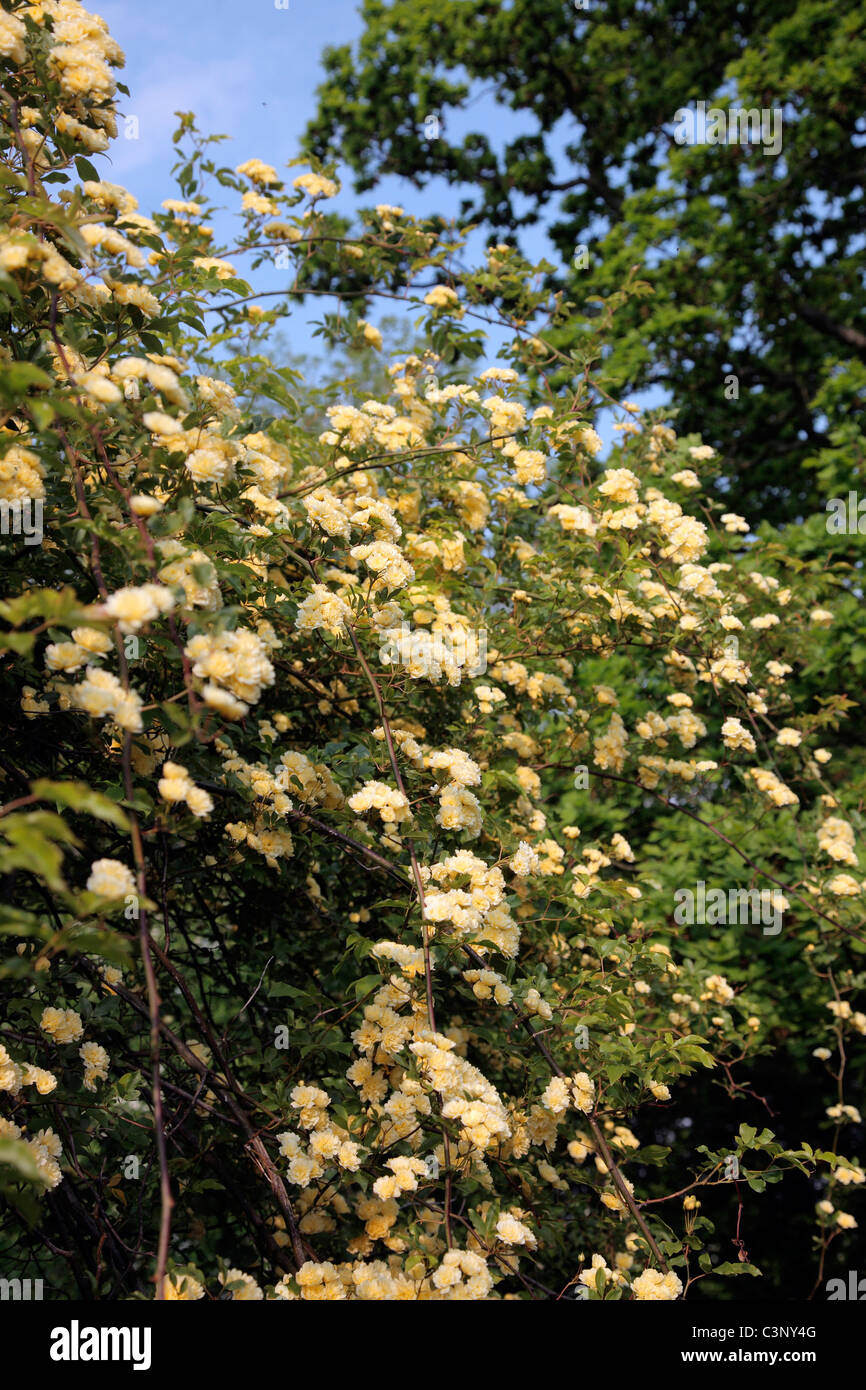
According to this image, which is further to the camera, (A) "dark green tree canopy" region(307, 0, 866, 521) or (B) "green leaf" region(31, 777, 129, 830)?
→ (A) "dark green tree canopy" region(307, 0, 866, 521)

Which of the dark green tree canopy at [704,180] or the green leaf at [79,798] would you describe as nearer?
the green leaf at [79,798]

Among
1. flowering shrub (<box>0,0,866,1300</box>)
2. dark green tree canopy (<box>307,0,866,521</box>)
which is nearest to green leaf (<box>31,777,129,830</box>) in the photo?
flowering shrub (<box>0,0,866,1300</box>)

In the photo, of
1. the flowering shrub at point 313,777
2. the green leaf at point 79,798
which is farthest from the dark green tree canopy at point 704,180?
the green leaf at point 79,798

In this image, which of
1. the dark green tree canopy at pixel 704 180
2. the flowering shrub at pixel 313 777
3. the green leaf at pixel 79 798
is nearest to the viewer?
the green leaf at pixel 79 798

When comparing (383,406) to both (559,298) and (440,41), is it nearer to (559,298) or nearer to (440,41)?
(559,298)

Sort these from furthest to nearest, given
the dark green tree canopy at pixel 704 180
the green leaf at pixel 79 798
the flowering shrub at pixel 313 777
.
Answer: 1. the dark green tree canopy at pixel 704 180
2. the flowering shrub at pixel 313 777
3. the green leaf at pixel 79 798

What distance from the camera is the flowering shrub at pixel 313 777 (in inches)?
47.5

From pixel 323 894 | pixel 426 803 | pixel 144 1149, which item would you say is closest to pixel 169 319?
pixel 426 803

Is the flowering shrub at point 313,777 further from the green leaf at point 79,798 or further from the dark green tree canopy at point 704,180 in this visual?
the dark green tree canopy at point 704,180

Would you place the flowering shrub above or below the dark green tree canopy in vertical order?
below

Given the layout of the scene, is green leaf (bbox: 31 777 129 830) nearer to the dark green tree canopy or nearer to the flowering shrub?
the flowering shrub

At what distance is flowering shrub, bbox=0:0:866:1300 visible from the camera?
1207mm

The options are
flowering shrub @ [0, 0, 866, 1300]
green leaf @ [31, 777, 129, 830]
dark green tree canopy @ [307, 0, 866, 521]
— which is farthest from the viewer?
dark green tree canopy @ [307, 0, 866, 521]

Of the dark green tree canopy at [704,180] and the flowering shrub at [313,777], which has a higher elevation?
the dark green tree canopy at [704,180]
